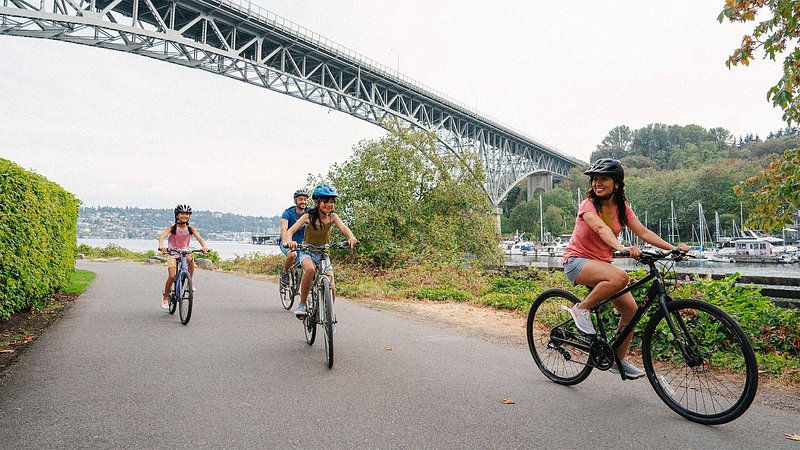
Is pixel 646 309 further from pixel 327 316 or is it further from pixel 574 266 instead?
pixel 327 316

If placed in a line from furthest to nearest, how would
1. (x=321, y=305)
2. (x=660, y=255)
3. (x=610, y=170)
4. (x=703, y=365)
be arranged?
(x=321, y=305) → (x=610, y=170) → (x=660, y=255) → (x=703, y=365)

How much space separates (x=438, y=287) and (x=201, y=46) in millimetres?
18487

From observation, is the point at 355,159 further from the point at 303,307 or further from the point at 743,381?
the point at 743,381

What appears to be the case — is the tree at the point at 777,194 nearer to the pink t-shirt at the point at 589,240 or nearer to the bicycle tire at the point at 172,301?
the pink t-shirt at the point at 589,240

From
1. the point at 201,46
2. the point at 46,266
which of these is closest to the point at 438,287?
the point at 46,266

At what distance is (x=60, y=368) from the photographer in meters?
4.73

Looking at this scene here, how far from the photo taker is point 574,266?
13.8ft

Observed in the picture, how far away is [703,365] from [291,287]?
6.40 m

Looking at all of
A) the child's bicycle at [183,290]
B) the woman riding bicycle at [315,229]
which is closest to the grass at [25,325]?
the child's bicycle at [183,290]

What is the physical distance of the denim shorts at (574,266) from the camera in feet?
13.6

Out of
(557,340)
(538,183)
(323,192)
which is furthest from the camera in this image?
(538,183)

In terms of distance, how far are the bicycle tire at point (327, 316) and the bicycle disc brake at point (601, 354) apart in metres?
2.36

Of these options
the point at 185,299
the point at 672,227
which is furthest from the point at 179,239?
the point at 672,227

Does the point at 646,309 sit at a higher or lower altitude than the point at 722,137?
lower
